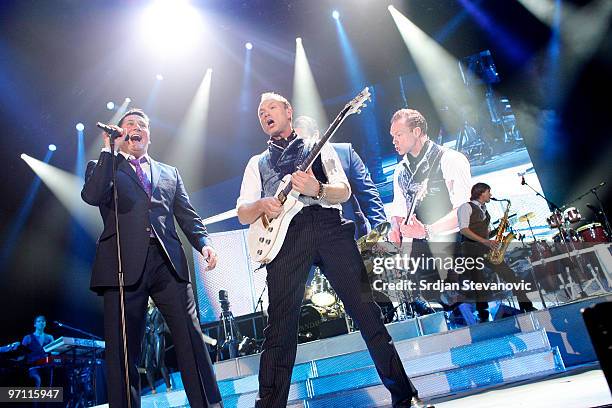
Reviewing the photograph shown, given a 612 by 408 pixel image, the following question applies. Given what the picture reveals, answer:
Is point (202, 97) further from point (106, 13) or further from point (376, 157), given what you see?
point (376, 157)

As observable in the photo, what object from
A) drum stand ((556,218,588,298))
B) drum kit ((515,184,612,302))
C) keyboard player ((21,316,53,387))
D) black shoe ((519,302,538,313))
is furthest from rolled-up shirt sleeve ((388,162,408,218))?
keyboard player ((21,316,53,387))

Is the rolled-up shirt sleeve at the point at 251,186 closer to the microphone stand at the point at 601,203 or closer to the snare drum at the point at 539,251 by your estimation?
the snare drum at the point at 539,251

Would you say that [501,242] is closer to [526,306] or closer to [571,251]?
[526,306]

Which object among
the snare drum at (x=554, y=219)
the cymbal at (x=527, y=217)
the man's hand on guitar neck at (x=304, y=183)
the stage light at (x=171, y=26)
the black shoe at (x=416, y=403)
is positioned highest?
the stage light at (x=171, y=26)

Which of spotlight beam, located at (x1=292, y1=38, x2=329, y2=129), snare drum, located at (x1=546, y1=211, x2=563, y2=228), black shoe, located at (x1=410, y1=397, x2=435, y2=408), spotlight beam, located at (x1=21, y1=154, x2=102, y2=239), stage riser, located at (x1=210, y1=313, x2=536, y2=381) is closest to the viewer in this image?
black shoe, located at (x1=410, y1=397, x2=435, y2=408)

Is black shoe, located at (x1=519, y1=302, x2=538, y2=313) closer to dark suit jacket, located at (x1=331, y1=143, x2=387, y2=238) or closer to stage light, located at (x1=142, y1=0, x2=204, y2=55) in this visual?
dark suit jacket, located at (x1=331, y1=143, x2=387, y2=238)

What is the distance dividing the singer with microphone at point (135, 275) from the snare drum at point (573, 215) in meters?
5.79

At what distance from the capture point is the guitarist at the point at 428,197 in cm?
587

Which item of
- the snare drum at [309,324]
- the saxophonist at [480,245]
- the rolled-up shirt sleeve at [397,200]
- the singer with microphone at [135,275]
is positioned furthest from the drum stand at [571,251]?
the singer with microphone at [135,275]

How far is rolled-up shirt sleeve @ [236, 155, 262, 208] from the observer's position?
2.87 m

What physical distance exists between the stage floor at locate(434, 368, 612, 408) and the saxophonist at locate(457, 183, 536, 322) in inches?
95.1

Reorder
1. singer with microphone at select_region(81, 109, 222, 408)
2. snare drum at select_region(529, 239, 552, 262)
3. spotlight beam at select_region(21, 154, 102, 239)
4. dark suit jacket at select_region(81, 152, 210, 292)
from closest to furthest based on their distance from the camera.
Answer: singer with microphone at select_region(81, 109, 222, 408) < dark suit jacket at select_region(81, 152, 210, 292) < snare drum at select_region(529, 239, 552, 262) < spotlight beam at select_region(21, 154, 102, 239)

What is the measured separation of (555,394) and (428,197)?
3.77m

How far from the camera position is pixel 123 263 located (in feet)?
8.81
